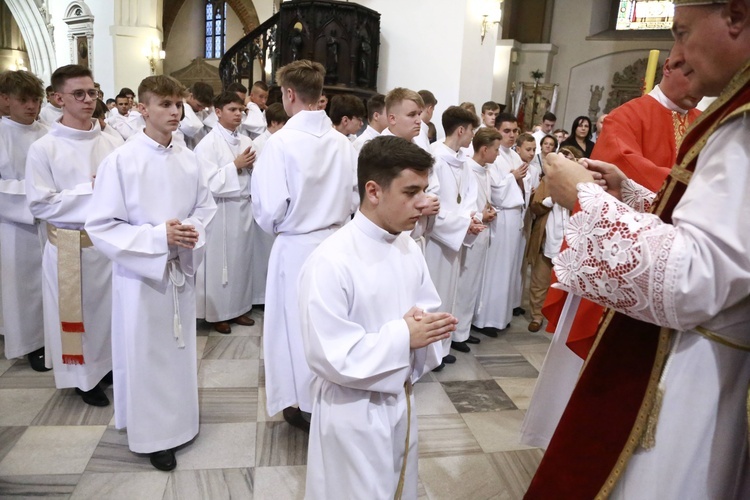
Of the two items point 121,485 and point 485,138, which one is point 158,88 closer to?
point 121,485

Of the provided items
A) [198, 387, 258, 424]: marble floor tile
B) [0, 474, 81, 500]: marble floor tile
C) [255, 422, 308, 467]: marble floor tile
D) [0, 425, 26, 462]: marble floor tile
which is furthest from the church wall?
[0, 474, 81, 500]: marble floor tile

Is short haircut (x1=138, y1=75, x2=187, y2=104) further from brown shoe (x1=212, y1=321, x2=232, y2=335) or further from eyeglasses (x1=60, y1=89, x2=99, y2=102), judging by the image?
brown shoe (x1=212, y1=321, x2=232, y2=335)

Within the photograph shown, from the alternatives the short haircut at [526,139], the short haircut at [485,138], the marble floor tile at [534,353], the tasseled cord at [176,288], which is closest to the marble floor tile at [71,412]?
the tasseled cord at [176,288]

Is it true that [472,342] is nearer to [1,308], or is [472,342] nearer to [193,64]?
[1,308]

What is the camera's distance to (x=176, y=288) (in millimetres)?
2867

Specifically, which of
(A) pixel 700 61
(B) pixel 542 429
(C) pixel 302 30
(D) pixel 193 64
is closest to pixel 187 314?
(B) pixel 542 429

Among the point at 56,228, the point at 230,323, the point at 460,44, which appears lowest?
the point at 230,323

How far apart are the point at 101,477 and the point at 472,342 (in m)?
3.21

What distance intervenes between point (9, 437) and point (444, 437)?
8.18ft

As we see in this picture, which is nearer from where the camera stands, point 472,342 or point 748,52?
point 748,52

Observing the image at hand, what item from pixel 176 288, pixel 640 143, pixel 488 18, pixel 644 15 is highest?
pixel 644 15

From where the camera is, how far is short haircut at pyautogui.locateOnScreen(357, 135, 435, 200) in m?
1.93

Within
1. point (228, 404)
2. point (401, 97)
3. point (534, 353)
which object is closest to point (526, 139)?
point (534, 353)

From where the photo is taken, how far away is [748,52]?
49.0 inches
